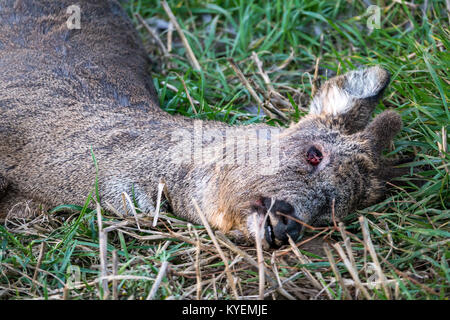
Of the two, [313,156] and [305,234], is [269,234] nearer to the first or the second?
[305,234]

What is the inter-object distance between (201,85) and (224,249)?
2.49 metres

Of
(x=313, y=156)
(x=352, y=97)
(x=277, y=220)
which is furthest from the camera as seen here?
(x=352, y=97)

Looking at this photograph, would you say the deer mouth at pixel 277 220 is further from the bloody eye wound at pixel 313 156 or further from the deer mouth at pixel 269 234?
the bloody eye wound at pixel 313 156

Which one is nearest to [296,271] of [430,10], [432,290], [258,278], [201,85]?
[258,278]

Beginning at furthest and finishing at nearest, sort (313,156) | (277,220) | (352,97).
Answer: (352,97)
(313,156)
(277,220)

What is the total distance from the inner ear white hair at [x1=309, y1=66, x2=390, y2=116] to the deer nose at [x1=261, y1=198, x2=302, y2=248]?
1.04 metres

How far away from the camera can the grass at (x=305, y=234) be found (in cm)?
342

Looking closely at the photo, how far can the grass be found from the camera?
342 cm

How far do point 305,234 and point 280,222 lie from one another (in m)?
0.44

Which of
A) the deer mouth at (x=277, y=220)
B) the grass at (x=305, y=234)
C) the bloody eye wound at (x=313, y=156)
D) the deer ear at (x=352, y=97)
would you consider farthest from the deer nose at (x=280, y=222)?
the deer ear at (x=352, y=97)

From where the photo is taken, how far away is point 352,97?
4.21 m

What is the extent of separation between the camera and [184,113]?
5637 mm

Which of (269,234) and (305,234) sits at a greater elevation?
(269,234)

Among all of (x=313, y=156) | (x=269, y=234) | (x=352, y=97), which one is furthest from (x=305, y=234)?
(x=352, y=97)
